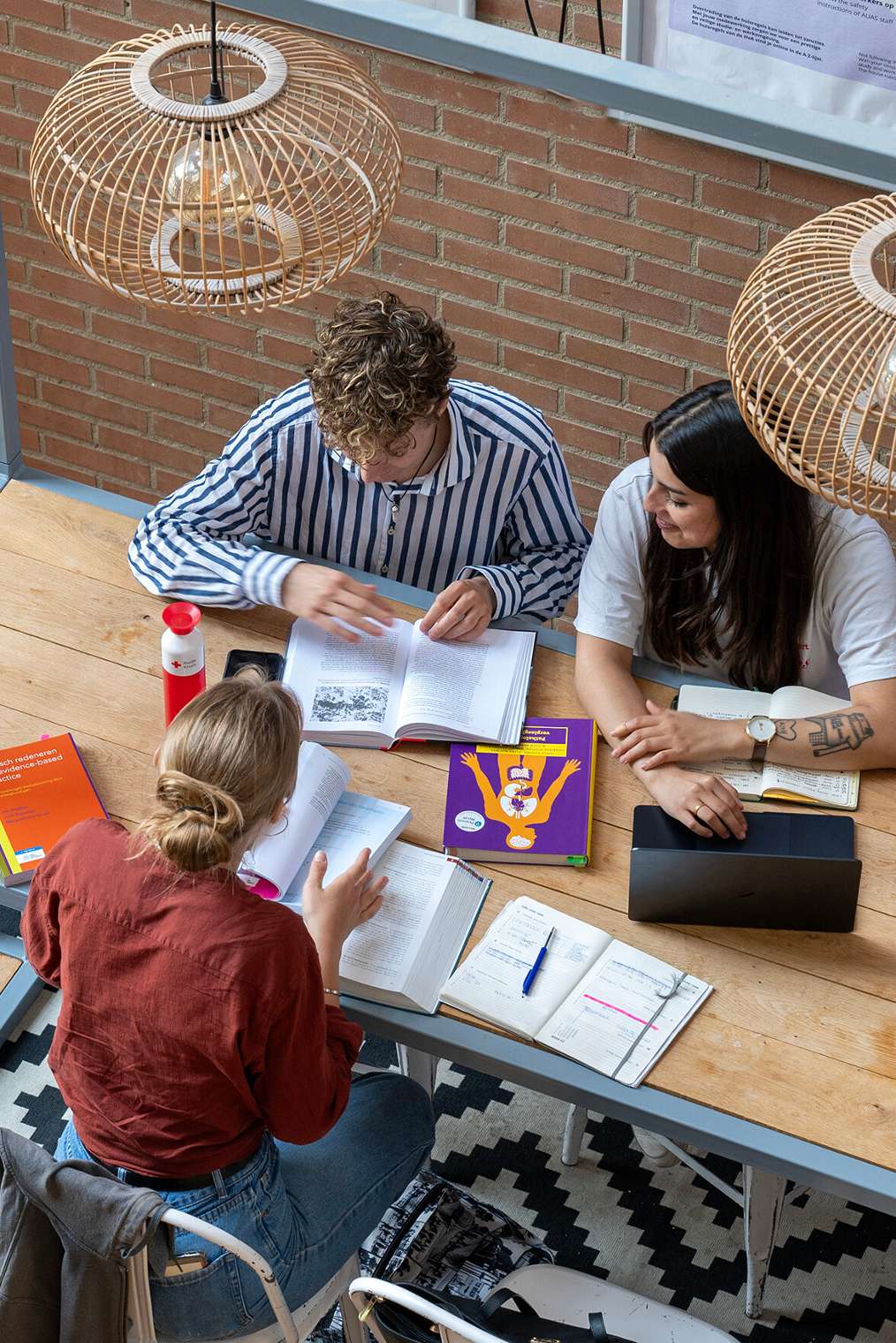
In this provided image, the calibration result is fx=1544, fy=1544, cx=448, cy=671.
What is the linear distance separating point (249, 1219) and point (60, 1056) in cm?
31

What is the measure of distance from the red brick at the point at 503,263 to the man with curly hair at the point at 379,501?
3.05 feet

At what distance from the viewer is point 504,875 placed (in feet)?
7.04

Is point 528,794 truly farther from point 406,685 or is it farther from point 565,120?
point 565,120

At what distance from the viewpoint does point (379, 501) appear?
2.70 meters

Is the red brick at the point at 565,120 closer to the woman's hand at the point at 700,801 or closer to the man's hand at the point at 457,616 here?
the man's hand at the point at 457,616

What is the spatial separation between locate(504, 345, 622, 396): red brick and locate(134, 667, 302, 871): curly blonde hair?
1.99 meters

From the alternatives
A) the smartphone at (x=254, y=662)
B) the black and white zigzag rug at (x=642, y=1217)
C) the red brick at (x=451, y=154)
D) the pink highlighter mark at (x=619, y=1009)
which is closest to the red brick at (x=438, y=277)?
the red brick at (x=451, y=154)

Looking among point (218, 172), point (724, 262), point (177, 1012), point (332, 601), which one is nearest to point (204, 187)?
point (218, 172)

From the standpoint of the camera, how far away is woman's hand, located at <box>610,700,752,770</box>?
2.25m

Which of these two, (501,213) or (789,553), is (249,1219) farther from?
(501,213)

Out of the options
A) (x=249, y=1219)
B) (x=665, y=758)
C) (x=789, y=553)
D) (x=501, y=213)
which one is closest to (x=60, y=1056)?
(x=249, y=1219)

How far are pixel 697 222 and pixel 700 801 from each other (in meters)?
1.68

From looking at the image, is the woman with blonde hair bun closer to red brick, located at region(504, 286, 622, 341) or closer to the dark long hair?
the dark long hair

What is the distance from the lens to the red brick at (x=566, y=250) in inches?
137
